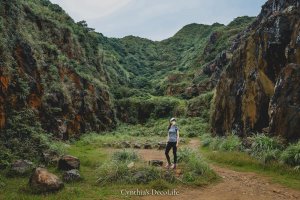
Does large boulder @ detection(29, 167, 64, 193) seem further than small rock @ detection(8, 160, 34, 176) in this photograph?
No

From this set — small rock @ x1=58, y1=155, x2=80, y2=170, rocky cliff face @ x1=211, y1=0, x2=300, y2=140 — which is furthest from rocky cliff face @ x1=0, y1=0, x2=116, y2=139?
rocky cliff face @ x1=211, y1=0, x2=300, y2=140

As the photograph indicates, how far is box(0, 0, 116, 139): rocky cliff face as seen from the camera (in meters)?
21.6

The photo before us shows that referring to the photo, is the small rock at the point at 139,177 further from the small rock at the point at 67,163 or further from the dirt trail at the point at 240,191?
the small rock at the point at 67,163

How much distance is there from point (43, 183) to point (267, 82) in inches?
666

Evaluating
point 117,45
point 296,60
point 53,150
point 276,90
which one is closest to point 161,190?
point 53,150

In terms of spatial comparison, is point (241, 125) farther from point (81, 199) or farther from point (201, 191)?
point (81, 199)

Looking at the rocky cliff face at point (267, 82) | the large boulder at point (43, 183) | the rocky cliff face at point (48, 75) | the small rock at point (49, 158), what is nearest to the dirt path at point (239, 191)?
the large boulder at point (43, 183)

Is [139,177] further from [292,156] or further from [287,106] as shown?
[287,106]

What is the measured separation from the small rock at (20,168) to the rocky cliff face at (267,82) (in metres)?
12.2

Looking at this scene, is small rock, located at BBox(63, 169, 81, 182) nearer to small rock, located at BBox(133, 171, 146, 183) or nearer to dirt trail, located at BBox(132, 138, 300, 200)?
small rock, located at BBox(133, 171, 146, 183)

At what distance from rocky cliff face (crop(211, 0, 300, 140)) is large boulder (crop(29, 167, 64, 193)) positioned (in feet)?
38.0

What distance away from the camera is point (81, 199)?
11719 millimetres

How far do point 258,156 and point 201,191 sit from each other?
6031 millimetres

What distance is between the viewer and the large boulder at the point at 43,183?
12.2m
